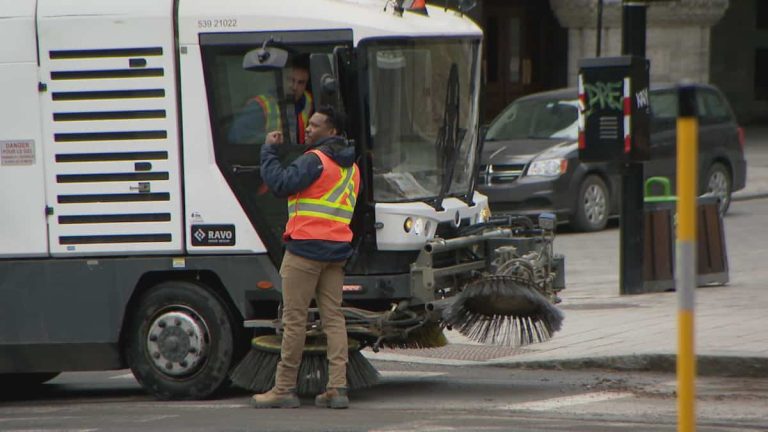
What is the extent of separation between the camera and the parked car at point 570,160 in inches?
712

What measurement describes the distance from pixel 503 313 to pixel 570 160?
9482 mm

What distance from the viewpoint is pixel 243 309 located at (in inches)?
350

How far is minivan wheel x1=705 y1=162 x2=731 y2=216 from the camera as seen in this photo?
20.0 meters

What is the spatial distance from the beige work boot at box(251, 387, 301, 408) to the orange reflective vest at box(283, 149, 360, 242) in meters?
0.91

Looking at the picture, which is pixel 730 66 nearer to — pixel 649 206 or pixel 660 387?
pixel 649 206

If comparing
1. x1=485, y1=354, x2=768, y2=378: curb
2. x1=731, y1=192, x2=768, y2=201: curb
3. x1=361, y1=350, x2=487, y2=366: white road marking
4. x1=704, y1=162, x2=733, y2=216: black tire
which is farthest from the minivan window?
x1=485, y1=354, x2=768, y2=378: curb

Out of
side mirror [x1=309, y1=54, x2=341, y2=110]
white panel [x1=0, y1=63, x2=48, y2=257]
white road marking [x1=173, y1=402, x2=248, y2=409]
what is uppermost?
side mirror [x1=309, y1=54, x2=341, y2=110]

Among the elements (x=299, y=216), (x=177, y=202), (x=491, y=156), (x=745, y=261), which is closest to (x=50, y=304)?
(x=177, y=202)

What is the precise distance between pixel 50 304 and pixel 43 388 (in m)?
1.56

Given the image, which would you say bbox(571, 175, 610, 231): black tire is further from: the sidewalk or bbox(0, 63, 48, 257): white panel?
bbox(0, 63, 48, 257): white panel

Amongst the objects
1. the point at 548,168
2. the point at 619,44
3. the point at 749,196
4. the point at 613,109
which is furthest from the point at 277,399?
the point at 619,44

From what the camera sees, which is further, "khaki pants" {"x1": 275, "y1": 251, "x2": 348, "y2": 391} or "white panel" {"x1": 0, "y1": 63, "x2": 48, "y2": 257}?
"white panel" {"x1": 0, "y1": 63, "x2": 48, "y2": 257}

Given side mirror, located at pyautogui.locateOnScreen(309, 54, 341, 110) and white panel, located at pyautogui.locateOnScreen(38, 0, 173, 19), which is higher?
white panel, located at pyautogui.locateOnScreen(38, 0, 173, 19)

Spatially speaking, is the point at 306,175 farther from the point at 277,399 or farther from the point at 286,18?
the point at 277,399
